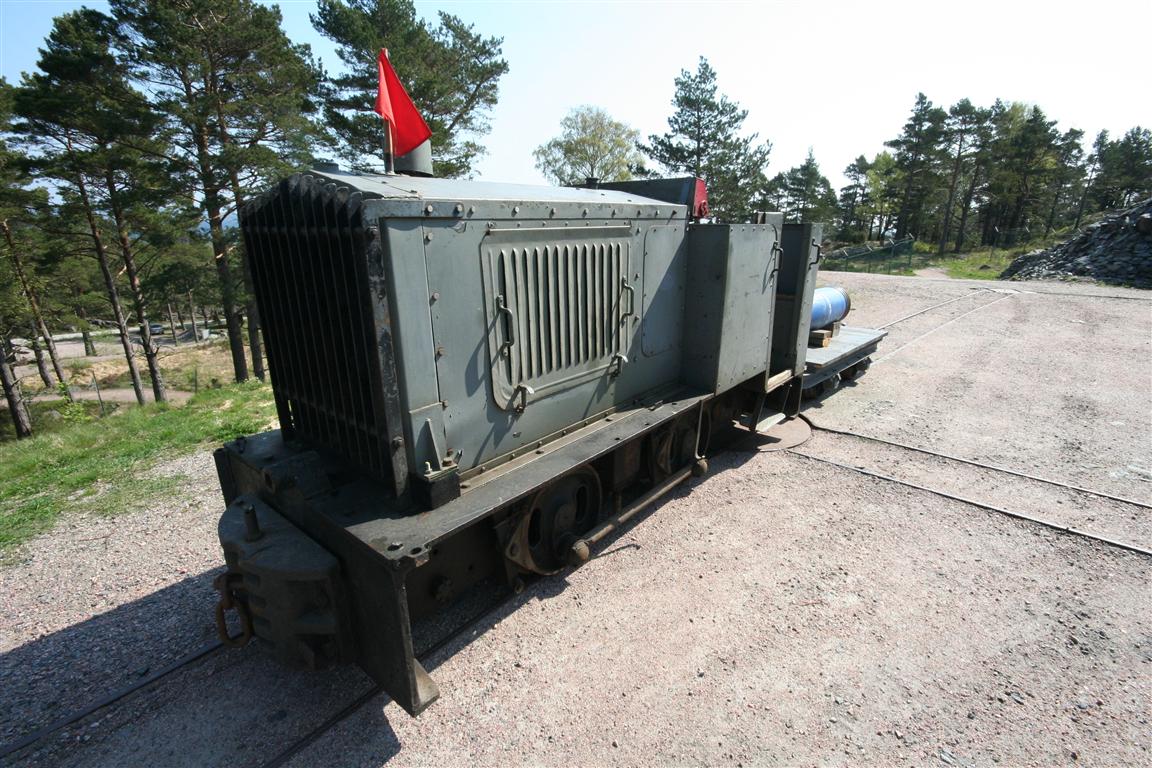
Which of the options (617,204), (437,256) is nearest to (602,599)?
(437,256)

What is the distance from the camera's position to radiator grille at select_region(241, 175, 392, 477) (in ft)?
8.86

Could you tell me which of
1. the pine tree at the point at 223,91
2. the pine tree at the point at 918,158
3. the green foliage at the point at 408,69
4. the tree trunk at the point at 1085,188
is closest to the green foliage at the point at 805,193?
the pine tree at the point at 918,158

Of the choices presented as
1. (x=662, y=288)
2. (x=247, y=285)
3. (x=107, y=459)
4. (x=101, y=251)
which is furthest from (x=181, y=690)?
(x=101, y=251)

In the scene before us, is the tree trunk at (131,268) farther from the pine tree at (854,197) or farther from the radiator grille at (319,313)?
the pine tree at (854,197)

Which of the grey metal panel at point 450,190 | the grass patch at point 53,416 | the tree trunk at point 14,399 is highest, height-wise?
the grey metal panel at point 450,190

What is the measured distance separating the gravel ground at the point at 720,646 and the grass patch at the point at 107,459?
1.42ft

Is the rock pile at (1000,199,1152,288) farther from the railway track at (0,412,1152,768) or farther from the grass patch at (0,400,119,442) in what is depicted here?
the grass patch at (0,400,119,442)

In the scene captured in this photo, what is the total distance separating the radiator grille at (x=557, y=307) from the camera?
338 centimetres

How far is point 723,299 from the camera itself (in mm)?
4895

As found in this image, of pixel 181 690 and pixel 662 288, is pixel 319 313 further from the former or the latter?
pixel 662 288

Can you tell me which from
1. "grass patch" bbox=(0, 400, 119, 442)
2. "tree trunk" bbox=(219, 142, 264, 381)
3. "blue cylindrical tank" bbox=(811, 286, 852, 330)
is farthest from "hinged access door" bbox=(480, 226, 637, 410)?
"grass patch" bbox=(0, 400, 119, 442)

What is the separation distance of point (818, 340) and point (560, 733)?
280 inches

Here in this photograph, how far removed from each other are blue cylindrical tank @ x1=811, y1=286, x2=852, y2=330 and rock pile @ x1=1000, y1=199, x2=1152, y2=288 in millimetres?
18702

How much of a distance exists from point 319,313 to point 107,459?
19.0 ft
